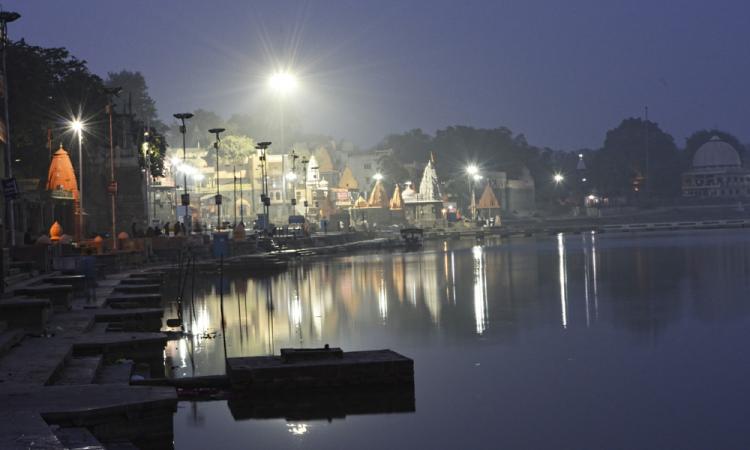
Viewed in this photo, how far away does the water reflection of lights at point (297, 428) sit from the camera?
15180mm

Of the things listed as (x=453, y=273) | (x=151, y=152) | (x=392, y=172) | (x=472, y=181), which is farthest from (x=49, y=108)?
(x=392, y=172)

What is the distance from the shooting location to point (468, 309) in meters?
32.2

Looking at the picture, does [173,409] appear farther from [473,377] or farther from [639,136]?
[639,136]

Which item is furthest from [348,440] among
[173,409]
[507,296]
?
[507,296]

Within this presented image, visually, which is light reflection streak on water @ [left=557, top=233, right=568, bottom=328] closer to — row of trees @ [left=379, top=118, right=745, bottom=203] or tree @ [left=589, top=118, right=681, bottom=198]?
row of trees @ [left=379, top=118, right=745, bottom=203]

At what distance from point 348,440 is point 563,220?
12492cm

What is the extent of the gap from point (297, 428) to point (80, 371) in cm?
404

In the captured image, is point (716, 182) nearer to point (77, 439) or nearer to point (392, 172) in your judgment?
point (392, 172)

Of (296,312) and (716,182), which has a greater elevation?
(716,182)

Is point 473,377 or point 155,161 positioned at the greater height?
point 155,161

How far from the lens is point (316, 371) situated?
1722 cm

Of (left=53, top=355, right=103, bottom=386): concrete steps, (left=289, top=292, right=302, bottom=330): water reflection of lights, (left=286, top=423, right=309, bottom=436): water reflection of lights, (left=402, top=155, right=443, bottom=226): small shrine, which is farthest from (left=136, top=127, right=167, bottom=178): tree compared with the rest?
(left=286, top=423, right=309, bottom=436): water reflection of lights

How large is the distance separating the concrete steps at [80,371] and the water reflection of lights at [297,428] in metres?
3.20

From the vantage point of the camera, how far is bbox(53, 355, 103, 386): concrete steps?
53.7 ft
